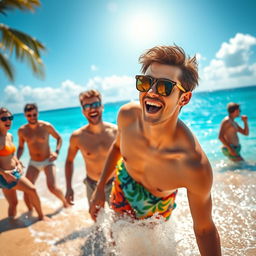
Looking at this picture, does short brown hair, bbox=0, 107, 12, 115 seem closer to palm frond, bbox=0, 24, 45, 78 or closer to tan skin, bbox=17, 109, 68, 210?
tan skin, bbox=17, 109, 68, 210

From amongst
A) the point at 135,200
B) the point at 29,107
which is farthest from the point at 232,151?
the point at 29,107

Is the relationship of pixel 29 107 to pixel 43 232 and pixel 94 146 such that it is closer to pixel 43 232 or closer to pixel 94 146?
pixel 94 146

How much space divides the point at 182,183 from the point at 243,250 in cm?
149

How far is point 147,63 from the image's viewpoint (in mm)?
1675

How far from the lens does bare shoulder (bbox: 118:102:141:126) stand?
200 cm

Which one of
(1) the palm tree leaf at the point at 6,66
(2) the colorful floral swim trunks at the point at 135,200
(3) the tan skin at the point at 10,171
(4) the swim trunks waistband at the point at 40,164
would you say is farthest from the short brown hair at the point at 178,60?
(1) the palm tree leaf at the point at 6,66

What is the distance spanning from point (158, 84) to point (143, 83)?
0.13m

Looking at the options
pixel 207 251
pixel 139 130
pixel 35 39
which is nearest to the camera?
pixel 207 251

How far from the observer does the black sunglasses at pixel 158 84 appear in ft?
4.91

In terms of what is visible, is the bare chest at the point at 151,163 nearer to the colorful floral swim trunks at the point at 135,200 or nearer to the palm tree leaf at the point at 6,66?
the colorful floral swim trunks at the point at 135,200

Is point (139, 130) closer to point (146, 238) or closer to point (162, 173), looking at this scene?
point (162, 173)

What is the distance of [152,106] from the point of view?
1581mm

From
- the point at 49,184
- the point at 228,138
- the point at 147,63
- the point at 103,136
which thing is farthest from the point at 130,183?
the point at 228,138

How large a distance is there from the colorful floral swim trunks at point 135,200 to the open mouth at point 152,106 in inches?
30.2
